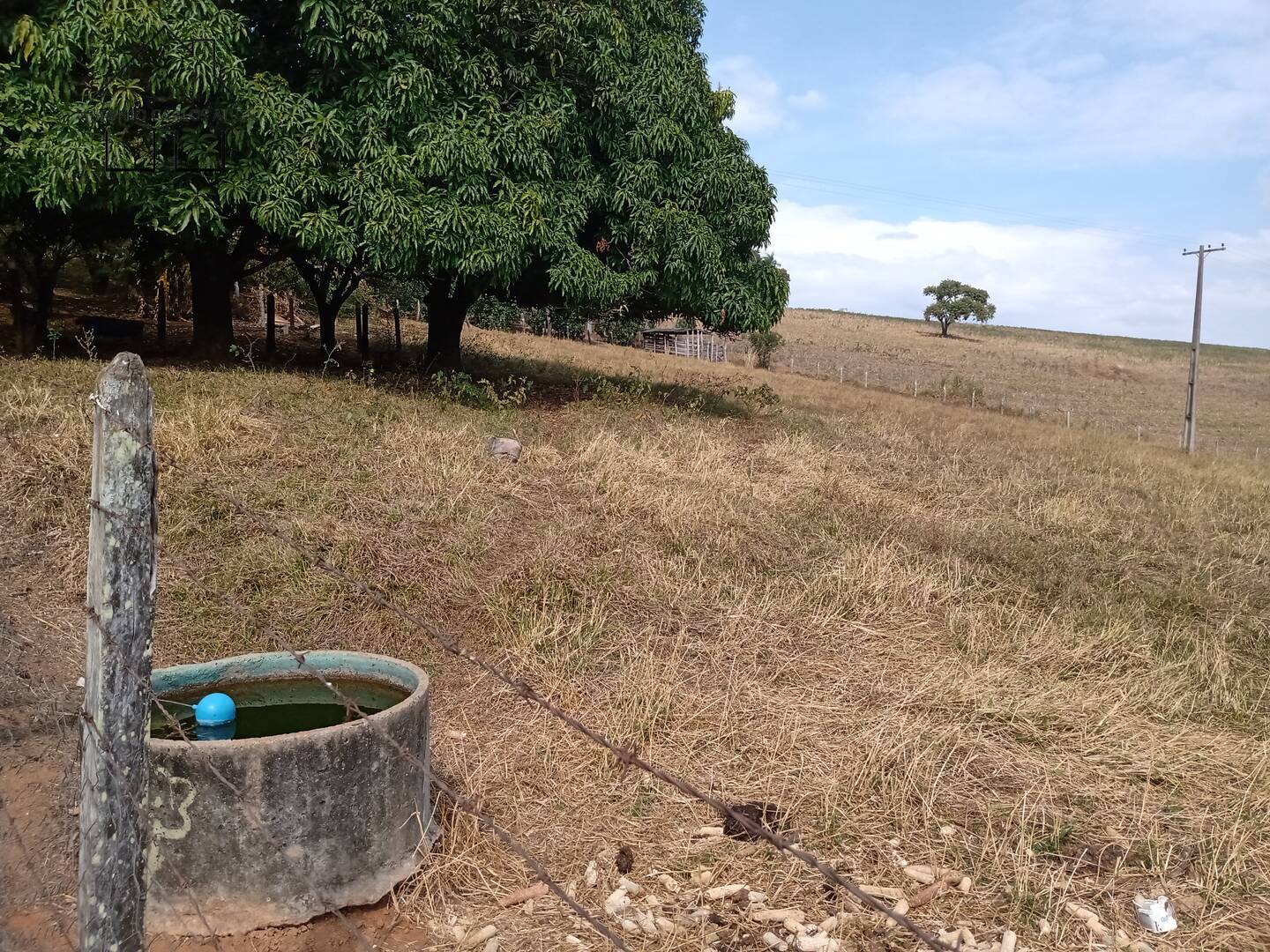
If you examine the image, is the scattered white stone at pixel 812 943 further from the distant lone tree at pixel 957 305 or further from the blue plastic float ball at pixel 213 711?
the distant lone tree at pixel 957 305

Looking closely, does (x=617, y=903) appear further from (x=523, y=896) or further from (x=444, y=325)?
(x=444, y=325)

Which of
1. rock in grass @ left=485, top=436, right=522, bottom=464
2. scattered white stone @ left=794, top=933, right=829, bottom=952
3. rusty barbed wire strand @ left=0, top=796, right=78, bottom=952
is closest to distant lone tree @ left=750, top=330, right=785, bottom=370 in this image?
rock in grass @ left=485, top=436, right=522, bottom=464

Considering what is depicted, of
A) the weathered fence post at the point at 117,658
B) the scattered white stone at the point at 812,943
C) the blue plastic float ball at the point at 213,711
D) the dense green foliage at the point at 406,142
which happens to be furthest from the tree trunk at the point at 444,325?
the weathered fence post at the point at 117,658

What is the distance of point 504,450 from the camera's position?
879cm

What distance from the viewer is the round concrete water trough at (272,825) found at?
3240 mm

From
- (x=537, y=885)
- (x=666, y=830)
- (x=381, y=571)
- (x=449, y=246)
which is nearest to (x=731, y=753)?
(x=666, y=830)

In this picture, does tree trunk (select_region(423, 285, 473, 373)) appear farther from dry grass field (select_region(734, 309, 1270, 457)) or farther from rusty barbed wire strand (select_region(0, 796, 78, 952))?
dry grass field (select_region(734, 309, 1270, 457))

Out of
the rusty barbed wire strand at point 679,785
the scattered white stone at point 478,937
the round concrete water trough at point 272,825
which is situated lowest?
the scattered white stone at point 478,937

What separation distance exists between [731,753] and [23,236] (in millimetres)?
11604

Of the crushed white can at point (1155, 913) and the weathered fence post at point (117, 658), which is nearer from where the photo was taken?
the weathered fence post at point (117, 658)

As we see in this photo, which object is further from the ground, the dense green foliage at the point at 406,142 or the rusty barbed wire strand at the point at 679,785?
the dense green foliage at the point at 406,142

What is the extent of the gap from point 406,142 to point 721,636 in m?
6.87

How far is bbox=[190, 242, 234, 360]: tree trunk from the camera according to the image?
39.8 feet

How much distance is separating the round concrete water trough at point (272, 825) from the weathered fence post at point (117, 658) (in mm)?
1102
